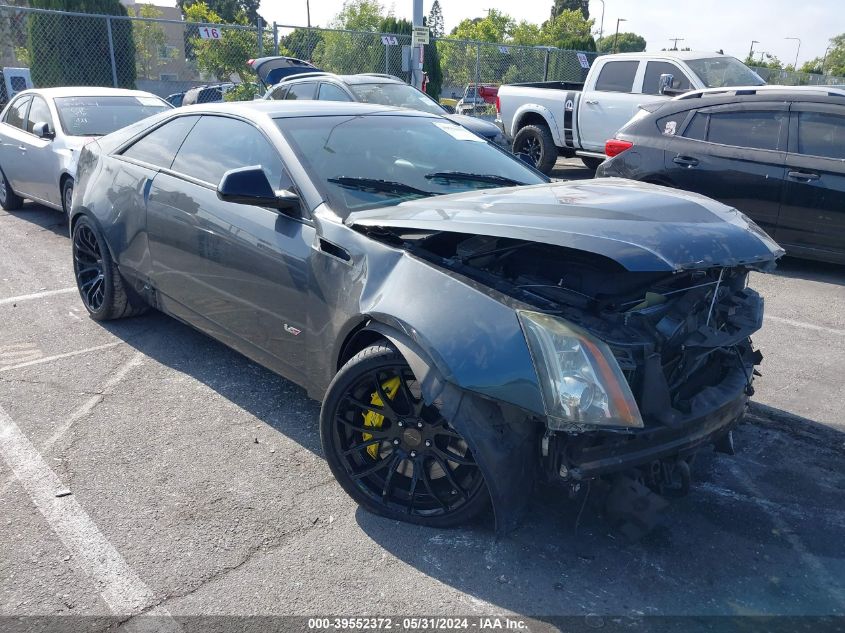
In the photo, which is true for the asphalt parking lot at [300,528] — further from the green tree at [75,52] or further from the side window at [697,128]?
the green tree at [75,52]

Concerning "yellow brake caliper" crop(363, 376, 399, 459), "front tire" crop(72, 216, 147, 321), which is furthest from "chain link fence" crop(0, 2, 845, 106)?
"yellow brake caliper" crop(363, 376, 399, 459)

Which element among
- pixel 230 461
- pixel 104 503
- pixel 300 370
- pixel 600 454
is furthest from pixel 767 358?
pixel 104 503

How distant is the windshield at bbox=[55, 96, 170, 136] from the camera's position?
8322 mm

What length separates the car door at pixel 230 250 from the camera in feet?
11.8

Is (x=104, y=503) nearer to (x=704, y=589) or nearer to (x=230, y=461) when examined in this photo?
(x=230, y=461)

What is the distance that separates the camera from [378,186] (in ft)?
12.2

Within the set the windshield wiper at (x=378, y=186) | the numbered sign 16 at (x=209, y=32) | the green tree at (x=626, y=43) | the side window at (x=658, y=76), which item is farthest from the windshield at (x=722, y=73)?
the green tree at (x=626, y=43)

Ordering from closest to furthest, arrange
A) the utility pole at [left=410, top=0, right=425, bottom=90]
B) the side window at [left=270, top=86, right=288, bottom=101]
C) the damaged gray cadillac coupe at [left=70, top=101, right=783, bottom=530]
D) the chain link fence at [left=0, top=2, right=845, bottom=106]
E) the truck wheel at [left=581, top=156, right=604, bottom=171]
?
the damaged gray cadillac coupe at [left=70, top=101, right=783, bottom=530], the side window at [left=270, top=86, right=288, bottom=101], the truck wheel at [left=581, top=156, right=604, bottom=171], the utility pole at [left=410, top=0, right=425, bottom=90], the chain link fence at [left=0, top=2, right=845, bottom=106]

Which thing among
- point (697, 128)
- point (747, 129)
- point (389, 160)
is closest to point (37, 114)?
point (389, 160)

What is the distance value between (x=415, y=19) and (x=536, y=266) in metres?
13.0

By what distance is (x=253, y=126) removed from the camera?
405 centimetres

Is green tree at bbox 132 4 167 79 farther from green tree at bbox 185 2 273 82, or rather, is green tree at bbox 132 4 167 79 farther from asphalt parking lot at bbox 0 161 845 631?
asphalt parking lot at bbox 0 161 845 631

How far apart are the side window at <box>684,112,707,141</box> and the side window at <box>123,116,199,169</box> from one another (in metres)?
5.08

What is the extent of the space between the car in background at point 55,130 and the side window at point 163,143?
3.26 meters
